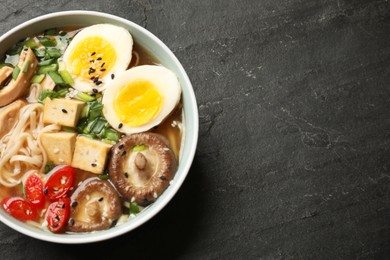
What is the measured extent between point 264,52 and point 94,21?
1020 millimetres

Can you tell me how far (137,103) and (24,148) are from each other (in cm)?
62

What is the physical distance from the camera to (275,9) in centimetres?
340

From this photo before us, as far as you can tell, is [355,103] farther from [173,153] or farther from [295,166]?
[173,153]

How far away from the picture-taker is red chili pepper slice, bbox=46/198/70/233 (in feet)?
9.20

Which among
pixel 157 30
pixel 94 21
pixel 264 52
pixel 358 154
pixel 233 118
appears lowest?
pixel 358 154

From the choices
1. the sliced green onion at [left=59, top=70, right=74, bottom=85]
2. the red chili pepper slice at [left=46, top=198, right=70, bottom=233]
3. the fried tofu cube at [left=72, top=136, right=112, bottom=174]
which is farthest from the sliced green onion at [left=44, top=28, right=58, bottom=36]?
the red chili pepper slice at [left=46, top=198, right=70, bottom=233]

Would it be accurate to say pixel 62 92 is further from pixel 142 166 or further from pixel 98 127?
pixel 142 166

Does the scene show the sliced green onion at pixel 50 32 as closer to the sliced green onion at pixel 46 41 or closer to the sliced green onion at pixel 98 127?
the sliced green onion at pixel 46 41

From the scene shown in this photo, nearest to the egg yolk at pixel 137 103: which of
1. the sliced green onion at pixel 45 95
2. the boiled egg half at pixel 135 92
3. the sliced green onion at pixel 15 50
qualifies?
the boiled egg half at pixel 135 92

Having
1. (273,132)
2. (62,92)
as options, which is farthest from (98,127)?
(273,132)

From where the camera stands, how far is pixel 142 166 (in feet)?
9.21

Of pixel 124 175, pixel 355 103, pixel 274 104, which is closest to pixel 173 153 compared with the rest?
pixel 124 175

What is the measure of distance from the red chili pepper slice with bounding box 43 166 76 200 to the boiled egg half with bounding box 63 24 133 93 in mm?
432

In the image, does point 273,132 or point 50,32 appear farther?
point 273,132
